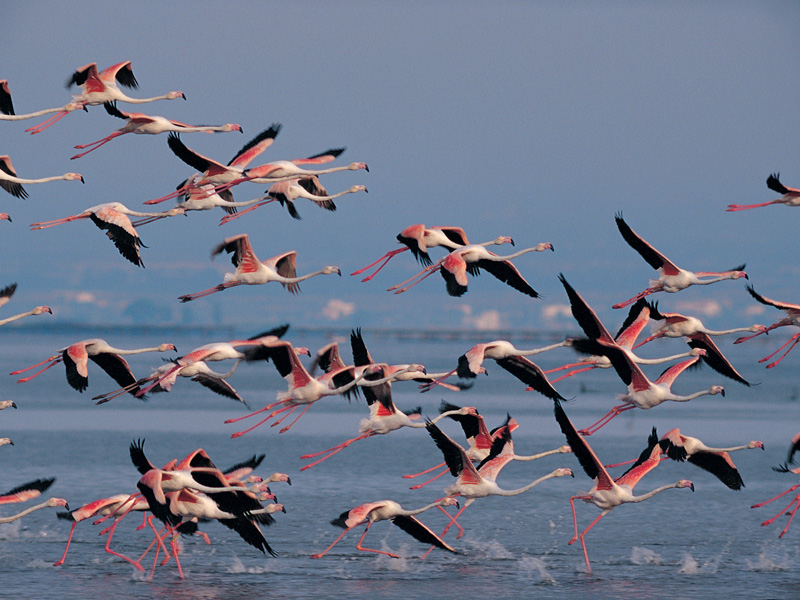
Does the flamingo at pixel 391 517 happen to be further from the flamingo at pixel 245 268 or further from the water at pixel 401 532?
the flamingo at pixel 245 268

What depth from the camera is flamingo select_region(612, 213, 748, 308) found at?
19797mm

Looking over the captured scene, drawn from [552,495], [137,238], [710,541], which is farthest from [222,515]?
[552,495]

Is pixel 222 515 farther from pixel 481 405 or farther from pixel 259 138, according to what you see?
pixel 481 405

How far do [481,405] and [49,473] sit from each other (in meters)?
35.1

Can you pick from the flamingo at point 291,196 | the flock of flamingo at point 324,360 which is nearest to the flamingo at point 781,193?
the flock of flamingo at point 324,360

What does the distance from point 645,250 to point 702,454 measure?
12.7 ft

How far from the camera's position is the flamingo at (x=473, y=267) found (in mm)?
19344

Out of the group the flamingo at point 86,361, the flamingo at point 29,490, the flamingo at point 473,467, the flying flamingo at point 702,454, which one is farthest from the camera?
the flying flamingo at point 702,454

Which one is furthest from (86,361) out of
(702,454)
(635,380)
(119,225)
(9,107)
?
(702,454)

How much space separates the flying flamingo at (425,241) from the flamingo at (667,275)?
7.53 ft

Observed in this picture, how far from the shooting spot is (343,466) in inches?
1550

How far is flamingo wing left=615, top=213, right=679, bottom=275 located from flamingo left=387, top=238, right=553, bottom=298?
1.24 metres

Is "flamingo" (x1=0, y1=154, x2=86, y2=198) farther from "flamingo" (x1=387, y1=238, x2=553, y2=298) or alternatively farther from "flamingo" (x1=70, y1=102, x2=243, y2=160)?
"flamingo" (x1=387, y1=238, x2=553, y2=298)

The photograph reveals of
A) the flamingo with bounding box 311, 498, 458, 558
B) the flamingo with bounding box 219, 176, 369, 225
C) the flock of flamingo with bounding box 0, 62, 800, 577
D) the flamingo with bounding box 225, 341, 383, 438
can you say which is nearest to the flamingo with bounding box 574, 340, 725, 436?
the flock of flamingo with bounding box 0, 62, 800, 577
